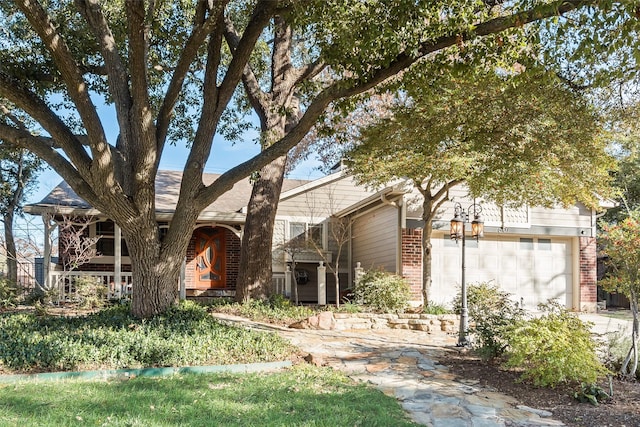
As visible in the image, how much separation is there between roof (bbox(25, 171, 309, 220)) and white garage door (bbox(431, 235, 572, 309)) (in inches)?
236

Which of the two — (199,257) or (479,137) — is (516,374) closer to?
(479,137)

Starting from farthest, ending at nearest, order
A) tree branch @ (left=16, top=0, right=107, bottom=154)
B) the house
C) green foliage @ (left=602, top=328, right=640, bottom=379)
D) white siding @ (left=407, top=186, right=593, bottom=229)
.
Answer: white siding @ (left=407, top=186, right=593, bottom=229) → the house → green foliage @ (left=602, top=328, right=640, bottom=379) → tree branch @ (left=16, top=0, right=107, bottom=154)

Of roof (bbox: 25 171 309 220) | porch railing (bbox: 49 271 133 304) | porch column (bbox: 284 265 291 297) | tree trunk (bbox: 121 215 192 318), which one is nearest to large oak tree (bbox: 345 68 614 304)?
tree trunk (bbox: 121 215 192 318)

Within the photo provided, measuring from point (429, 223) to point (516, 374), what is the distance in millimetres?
5956

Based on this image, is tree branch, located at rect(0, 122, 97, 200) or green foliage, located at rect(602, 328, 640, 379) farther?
tree branch, located at rect(0, 122, 97, 200)

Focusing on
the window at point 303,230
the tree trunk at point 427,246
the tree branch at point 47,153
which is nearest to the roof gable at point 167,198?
the window at point 303,230

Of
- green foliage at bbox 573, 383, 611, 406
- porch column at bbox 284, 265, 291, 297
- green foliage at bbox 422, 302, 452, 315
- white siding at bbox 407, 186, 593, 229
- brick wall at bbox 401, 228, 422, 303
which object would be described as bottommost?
green foliage at bbox 573, 383, 611, 406

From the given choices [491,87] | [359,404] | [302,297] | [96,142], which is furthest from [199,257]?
[359,404]

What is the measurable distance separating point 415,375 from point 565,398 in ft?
5.99

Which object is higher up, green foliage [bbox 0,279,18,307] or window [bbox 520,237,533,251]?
window [bbox 520,237,533,251]

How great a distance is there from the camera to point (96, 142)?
23.3 ft

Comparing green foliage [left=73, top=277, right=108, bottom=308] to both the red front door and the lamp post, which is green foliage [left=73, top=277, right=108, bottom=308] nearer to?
the red front door

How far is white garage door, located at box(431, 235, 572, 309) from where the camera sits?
49.0 feet

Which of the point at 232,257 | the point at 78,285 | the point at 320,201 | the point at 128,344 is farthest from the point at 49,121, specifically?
the point at 320,201
